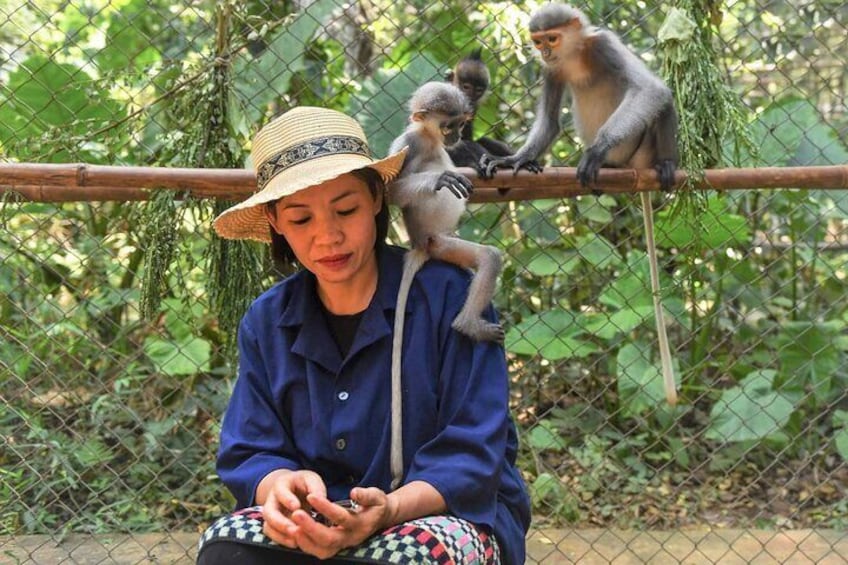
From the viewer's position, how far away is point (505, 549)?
205 centimetres

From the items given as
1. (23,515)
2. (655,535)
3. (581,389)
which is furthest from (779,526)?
(23,515)

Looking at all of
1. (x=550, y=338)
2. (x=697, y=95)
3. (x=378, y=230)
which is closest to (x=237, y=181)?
(x=378, y=230)

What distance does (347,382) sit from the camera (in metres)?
2.11

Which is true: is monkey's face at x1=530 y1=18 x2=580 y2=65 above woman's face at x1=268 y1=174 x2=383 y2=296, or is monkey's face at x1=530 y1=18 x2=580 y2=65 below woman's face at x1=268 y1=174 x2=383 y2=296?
above

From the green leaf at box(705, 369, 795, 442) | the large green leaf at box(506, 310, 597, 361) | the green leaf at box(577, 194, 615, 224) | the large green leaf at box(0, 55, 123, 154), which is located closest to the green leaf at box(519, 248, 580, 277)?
the large green leaf at box(506, 310, 597, 361)

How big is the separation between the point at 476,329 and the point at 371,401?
0.27 metres

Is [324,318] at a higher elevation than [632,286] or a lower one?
higher

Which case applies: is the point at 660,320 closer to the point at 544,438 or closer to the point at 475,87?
the point at 475,87

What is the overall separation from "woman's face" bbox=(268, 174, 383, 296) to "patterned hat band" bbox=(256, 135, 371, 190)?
71 millimetres

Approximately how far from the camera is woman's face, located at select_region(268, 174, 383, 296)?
2.04 meters

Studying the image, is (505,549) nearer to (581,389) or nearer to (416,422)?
(416,422)

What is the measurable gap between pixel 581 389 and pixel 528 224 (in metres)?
0.85

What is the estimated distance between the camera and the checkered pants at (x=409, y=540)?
1.78m

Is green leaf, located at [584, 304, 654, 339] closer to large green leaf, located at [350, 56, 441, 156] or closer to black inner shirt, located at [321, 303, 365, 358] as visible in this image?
large green leaf, located at [350, 56, 441, 156]
